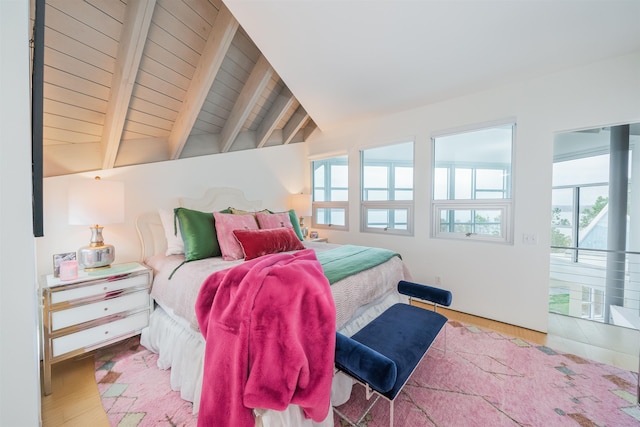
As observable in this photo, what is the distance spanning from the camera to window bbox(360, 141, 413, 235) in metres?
3.35

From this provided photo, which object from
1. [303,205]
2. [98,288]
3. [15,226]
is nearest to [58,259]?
[98,288]

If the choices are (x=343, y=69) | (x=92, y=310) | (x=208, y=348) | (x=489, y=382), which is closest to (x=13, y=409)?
(x=208, y=348)

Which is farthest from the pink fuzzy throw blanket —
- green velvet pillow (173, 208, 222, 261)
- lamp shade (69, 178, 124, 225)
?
lamp shade (69, 178, 124, 225)

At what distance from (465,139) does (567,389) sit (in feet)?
7.88

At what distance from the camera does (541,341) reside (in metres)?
2.27

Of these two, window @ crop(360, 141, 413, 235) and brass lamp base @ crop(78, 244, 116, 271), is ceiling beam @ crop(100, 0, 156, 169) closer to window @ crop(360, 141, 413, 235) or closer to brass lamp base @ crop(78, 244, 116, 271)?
brass lamp base @ crop(78, 244, 116, 271)

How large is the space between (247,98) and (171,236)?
1668 mm

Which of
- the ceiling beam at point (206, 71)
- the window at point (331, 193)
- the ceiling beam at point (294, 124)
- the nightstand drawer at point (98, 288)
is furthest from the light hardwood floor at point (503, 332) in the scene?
the ceiling beam at point (294, 124)

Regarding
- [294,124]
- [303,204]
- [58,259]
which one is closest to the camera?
[58,259]

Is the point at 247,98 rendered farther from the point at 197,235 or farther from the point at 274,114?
the point at 197,235

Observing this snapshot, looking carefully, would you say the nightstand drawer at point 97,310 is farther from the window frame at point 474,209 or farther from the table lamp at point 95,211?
the window frame at point 474,209

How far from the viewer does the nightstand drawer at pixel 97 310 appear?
1.70 m

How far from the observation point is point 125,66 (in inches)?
70.6

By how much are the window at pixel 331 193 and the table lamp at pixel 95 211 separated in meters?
2.84
